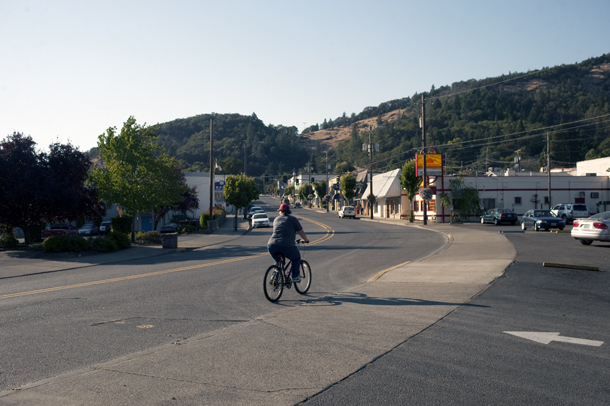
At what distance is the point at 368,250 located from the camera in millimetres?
21766

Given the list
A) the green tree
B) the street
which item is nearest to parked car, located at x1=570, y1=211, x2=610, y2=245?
the street

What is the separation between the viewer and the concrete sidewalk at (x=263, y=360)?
4715mm

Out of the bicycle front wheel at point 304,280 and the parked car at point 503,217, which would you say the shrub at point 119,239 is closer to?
the bicycle front wheel at point 304,280

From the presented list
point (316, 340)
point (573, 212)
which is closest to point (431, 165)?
point (573, 212)

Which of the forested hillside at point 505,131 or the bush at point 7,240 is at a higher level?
the forested hillside at point 505,131

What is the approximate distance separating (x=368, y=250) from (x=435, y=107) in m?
162

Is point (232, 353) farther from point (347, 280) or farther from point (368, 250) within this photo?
point (368, 250)

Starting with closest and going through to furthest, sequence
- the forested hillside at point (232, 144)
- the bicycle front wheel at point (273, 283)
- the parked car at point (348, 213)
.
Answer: the bicycle front wheel at point (273, 283) < the parked car at point (348, 213) < the forested hillside at point (232, 144)

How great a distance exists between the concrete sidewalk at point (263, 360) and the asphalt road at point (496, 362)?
0.29 m

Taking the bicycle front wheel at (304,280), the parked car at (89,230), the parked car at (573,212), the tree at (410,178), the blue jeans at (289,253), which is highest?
the tree at (410,178)

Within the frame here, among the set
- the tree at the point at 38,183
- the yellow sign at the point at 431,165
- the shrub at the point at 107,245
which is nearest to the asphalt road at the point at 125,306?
the shrub at the point at 107,245

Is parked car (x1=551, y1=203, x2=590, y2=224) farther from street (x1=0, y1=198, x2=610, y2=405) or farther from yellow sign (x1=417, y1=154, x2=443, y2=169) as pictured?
street (x1=0, y1=198, x2=610, y2=405)

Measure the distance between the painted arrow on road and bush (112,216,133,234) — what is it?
1061 inches

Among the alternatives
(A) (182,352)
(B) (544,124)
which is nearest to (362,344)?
(A) (182,352)
